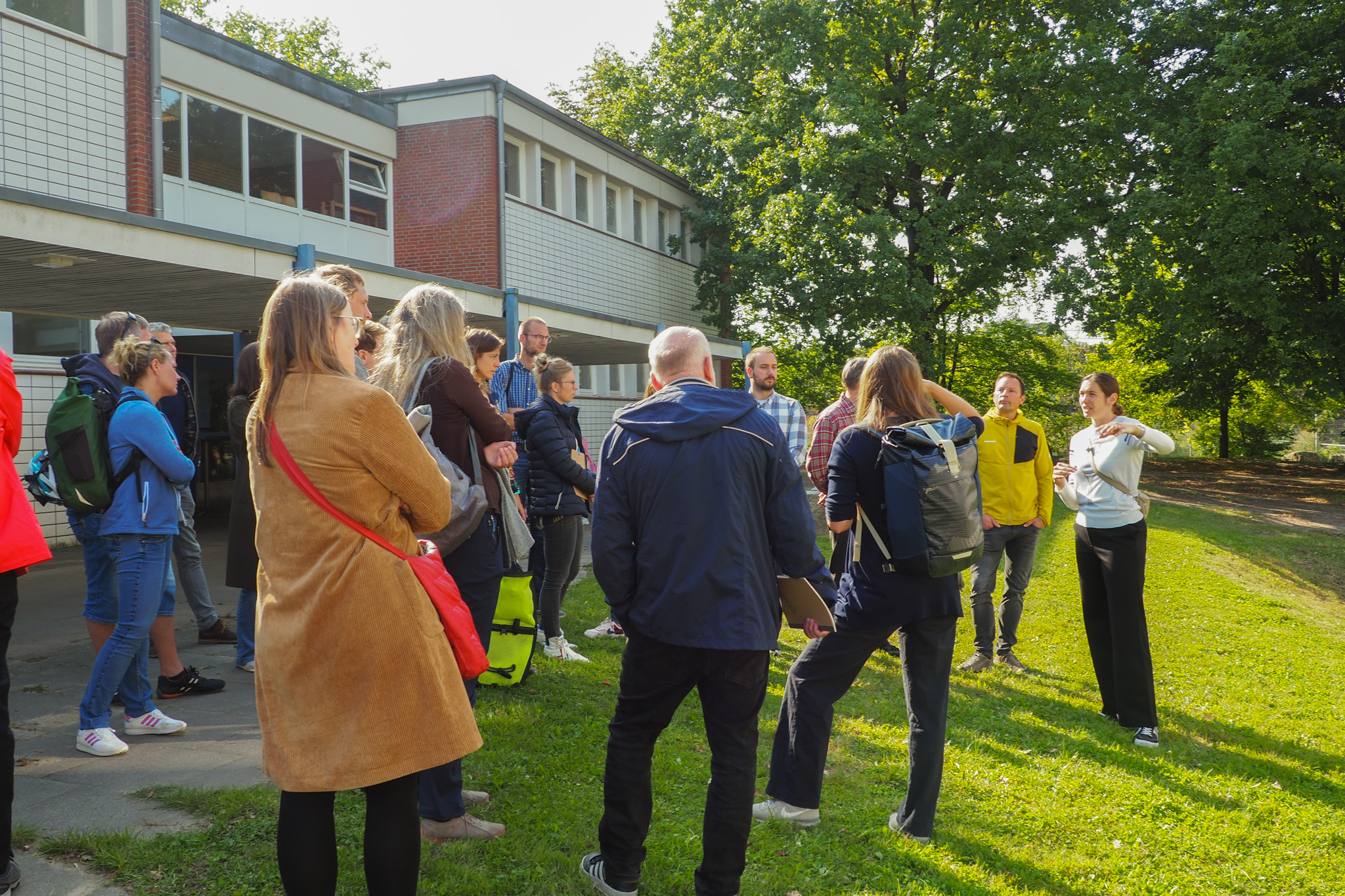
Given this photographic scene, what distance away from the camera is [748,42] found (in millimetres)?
24125

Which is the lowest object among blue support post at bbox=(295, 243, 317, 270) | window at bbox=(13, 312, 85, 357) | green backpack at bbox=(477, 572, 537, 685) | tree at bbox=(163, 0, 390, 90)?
green backpack at bbox=(477, 572, 537, 685)

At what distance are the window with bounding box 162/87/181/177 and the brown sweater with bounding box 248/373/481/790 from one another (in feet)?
43.6

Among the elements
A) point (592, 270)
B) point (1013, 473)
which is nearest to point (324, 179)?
point (592, 270)

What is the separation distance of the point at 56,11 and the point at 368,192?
22.0 ft

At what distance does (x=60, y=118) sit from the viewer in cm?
1098

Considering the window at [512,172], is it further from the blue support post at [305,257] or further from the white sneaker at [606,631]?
the white sneaker at [606,631]

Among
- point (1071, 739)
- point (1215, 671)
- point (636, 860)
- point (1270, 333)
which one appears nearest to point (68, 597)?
point (636, 860)

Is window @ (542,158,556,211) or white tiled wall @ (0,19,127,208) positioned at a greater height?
window @ (542,158,556,211)

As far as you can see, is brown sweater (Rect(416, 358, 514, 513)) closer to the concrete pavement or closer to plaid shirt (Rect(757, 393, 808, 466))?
the concrete pavement

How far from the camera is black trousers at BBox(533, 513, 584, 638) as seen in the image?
649cm

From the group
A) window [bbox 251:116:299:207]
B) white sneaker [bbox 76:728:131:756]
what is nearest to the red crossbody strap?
white sneaker [bbox 76:728:131:756]

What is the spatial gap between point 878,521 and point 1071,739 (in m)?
2.47

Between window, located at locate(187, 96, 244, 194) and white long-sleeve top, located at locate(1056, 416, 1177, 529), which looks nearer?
white long-sleeve top, located at locate(1056, 416, 1177, 529)

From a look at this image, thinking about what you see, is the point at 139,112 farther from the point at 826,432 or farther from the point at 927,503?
the point at 927,503
